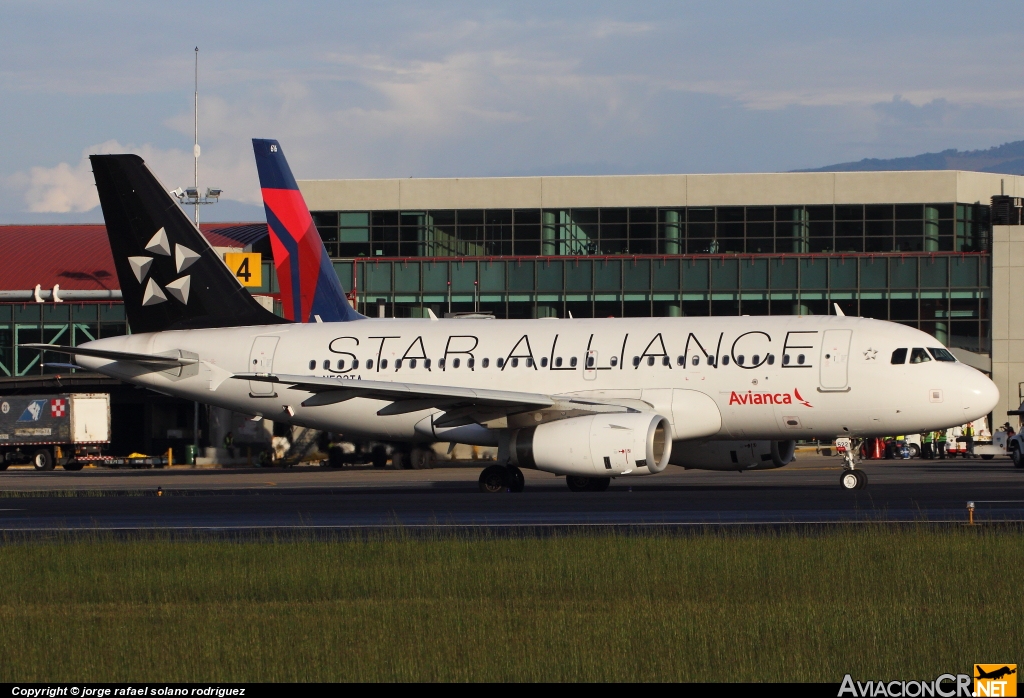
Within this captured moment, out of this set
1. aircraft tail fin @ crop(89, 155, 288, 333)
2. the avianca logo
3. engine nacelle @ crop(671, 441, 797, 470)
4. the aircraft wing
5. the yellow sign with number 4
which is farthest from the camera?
the yellow sign with number 4

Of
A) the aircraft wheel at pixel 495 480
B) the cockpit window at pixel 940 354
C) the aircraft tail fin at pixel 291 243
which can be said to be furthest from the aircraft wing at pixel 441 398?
the aircraft tail fin at pixel 291 243

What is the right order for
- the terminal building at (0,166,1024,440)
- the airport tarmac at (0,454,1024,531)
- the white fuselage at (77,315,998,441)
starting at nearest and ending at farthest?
the airport tarmac at (0,454,1024,531) → the white fuselage at (77,315,998,441) → the terminal building at (0,166,1024,440)

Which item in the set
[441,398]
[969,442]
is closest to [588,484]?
[441,398]

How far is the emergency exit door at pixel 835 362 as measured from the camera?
30.4m

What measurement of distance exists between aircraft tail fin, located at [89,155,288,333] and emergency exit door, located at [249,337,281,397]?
50.8 inches

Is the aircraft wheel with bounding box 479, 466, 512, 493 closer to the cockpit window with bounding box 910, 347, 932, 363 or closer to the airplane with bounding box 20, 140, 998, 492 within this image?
the airplane with bounding box 20, 140, 998, 492

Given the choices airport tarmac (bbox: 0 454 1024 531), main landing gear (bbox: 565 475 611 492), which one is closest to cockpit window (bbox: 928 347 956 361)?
airport tarmac (bbox: 0 454 1024 531)

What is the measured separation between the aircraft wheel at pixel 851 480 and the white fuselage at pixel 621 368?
114cm

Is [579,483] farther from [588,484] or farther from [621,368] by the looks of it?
[621,368]

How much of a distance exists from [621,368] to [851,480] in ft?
19.0

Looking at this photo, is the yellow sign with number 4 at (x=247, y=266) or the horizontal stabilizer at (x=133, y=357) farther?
the yellow sign with number 4 at (x=247, y=266)

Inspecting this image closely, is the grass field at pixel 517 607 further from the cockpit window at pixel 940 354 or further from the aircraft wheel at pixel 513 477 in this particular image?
the cockpit window at pixel 940 354

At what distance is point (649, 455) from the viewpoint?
28.4 meters

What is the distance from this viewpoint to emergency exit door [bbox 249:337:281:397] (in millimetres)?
34969
